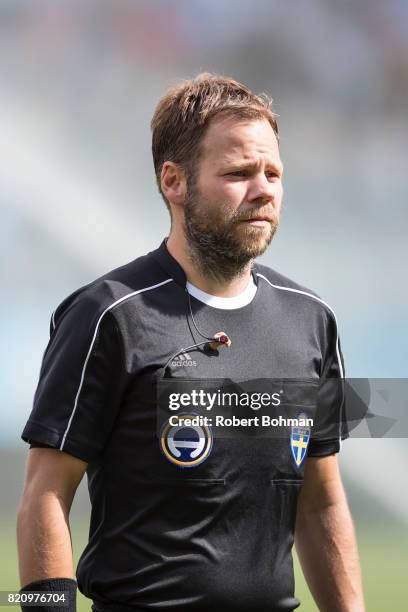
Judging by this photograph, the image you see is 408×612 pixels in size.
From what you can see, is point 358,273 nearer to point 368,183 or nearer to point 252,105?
Answer: point 368,183

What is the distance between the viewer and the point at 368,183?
9.15 m

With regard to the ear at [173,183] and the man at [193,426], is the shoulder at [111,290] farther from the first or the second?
the ear at [173,183]

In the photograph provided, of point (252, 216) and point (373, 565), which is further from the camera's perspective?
point (373, 565)

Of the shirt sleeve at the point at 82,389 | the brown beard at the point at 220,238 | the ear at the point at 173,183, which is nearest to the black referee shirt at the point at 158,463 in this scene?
the shirt sleeve at the point at 82,389

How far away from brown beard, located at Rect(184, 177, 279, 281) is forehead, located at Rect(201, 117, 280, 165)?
88 millimetres

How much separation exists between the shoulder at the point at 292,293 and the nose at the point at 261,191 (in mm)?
231

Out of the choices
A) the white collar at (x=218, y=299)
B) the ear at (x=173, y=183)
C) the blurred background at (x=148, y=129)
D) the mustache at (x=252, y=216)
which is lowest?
the white collar at (x=218, y=299)

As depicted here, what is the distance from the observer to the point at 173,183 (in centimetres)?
195

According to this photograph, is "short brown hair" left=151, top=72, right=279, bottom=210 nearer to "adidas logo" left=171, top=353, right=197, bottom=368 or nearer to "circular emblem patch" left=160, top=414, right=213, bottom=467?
"adidas logo" left=171, top=353, right=197, bottom=368

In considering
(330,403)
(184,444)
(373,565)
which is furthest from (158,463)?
(373,565)

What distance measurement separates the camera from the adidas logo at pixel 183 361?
5.74ft

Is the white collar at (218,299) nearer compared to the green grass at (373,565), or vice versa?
the white collar at (218,299)

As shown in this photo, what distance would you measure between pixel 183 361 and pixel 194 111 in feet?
1.75

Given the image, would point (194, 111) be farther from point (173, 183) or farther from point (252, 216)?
point (252, 216)
